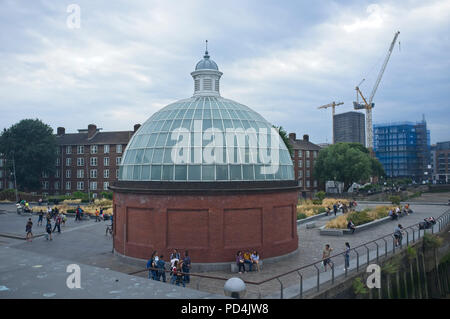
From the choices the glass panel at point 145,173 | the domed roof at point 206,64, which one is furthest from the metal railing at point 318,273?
the domed roof at point 206,64

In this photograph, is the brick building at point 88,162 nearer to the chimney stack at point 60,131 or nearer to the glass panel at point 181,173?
the chimney stack at point 60,131

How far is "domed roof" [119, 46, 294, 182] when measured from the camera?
1902 cm

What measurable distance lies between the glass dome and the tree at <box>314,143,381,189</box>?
4787 cm

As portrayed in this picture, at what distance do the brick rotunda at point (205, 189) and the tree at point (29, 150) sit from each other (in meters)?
52.6

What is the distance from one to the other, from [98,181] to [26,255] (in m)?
54.2

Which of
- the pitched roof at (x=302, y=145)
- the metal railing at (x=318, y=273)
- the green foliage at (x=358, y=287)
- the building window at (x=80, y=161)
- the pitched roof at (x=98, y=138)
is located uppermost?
the pitched roof at (x=98, y=138)

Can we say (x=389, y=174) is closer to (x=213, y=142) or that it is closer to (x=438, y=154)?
(x=438, y=154)

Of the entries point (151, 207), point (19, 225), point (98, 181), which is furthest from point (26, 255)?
point (98, 181)

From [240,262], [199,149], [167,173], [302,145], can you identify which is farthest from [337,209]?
[302,145]

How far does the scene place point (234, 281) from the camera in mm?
11562

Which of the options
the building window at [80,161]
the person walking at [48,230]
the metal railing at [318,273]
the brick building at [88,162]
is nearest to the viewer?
the metal railing at [318,273]

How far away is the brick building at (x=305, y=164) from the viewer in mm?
74938

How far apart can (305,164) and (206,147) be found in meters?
61.3

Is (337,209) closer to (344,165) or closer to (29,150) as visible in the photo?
(344,165)
